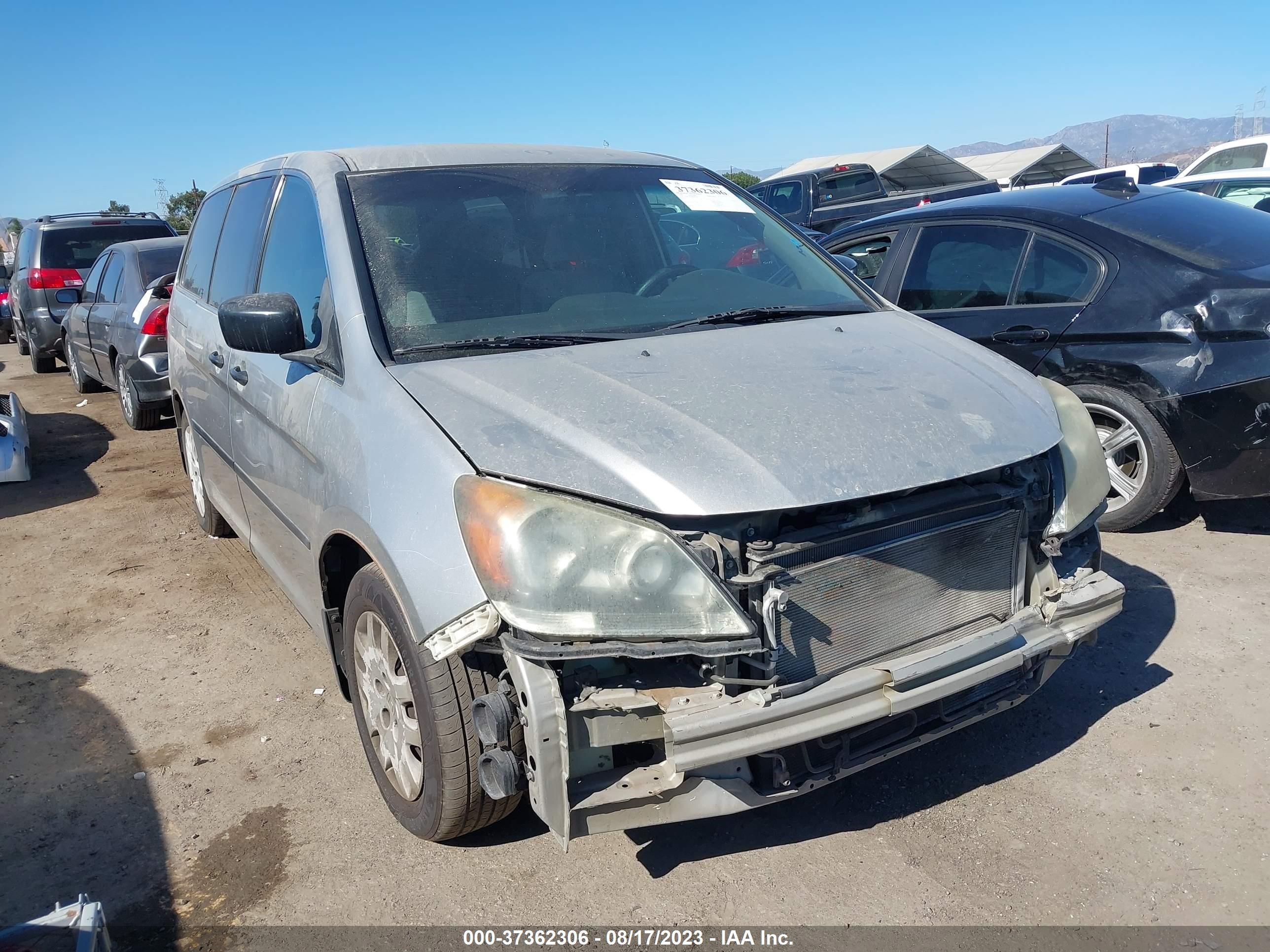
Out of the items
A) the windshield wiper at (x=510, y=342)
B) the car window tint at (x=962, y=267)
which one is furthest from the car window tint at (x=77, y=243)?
the windshield wiper at (x=510, y=342)

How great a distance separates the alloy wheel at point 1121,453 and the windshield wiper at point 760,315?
6.28ft

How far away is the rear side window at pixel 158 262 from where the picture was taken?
7.95 m

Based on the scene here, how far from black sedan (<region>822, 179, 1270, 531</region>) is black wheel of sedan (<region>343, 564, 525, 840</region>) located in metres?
2.42

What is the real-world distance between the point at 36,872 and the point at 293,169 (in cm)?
247

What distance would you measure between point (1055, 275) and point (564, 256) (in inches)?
Answer: 114

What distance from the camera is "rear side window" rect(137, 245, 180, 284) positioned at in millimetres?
7945

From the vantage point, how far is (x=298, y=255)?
11.1 ft

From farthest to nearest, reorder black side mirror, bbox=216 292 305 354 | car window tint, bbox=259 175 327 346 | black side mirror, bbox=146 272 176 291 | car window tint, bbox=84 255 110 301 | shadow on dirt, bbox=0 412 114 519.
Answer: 1. car window tint, bbox=84 255 110 301
2. black side mirror, bbox=146 272 176 291
3. shadow on dirt, bbox=0 412 114 519
4. car window tint, bbox=259 175 327 346
5. black side mirror, bbox=216 292 305 354

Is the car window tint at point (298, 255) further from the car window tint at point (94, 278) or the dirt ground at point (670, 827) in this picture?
the car window tint at point (94, 278)

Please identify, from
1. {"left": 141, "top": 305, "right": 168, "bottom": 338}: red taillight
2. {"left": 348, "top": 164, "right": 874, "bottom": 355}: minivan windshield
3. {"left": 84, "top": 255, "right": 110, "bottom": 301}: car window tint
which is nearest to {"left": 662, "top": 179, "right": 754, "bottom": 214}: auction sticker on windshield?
{"left": 348, "top": 164, "right": 874, "bottom": 355}: minivan windshield

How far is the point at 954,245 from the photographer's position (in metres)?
5.37

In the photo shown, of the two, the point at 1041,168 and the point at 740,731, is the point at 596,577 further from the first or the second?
the point at 1041,168

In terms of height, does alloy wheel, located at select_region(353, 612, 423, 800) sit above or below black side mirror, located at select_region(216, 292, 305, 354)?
below

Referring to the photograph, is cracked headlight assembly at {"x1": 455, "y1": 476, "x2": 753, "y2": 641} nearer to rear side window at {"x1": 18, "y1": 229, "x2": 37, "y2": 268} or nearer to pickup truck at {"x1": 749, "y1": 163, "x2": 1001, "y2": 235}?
rear side window at {"x1": 18, "y1": 229, "x2": 37, "y2": 268}
